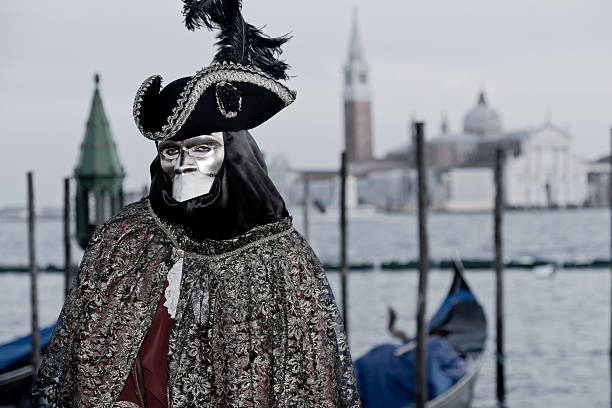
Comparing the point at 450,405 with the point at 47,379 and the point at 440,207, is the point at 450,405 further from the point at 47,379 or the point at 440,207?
the point at 440,207

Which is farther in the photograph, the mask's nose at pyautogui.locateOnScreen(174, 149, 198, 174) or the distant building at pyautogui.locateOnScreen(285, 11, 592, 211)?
the distant building at pyautogui.locateOnScreen(285, 11, 592, 211)

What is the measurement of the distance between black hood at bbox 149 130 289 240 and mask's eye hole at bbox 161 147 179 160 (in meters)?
0.04

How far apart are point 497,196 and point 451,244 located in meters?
30.6

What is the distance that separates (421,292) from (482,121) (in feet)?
214

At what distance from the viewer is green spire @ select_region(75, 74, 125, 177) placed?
28.1 feet

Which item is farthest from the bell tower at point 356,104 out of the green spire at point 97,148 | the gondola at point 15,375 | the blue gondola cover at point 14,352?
the gondola at point 15,375

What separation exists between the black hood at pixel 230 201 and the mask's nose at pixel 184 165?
45mm

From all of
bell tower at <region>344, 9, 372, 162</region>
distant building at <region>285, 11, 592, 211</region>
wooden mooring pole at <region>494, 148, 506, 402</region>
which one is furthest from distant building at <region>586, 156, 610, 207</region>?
wooden mooring pole at <region>494, 148, 506, 402</region>

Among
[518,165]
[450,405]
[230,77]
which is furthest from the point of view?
[518,165]

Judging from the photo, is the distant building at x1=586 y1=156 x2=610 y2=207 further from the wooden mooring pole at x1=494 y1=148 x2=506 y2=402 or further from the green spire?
the green spire

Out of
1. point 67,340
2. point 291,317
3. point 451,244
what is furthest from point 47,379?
point 451,244

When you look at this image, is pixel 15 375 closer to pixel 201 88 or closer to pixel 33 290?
pixel 33 290

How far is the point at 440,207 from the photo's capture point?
65500 mm

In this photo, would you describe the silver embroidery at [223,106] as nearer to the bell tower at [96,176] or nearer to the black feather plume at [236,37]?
the black feather plume at [236,37]
